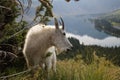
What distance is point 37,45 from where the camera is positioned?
8.38 metres

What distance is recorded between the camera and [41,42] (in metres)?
8.50

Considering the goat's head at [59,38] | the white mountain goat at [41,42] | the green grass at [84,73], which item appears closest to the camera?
the green grass at [84,73]

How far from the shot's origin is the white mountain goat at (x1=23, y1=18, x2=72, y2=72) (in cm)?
832

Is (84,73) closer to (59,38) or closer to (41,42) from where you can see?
(41,42)

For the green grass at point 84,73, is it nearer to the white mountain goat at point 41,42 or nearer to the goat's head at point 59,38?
the white mountain goat at point 41,42

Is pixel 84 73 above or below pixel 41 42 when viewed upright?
below

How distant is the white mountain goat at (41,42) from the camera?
8.32m

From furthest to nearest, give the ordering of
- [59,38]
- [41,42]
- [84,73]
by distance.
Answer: [59,38], [41,42], [84,73]

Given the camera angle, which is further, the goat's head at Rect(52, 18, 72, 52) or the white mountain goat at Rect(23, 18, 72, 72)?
the goat's head at Rect(52, 18, 72, 52)

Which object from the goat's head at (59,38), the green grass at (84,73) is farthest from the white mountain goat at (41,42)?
the green grass at (84,73)

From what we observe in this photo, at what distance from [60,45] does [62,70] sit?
2173 millimetres

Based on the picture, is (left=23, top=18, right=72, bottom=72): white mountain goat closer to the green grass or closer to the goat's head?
the goat's head

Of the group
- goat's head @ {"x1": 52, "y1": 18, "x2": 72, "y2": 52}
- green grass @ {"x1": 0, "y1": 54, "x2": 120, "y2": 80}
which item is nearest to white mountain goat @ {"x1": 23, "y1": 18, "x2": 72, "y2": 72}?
goat's head @ {"x1": 52, "y1": 18, "x2": 72, "y2": 52}

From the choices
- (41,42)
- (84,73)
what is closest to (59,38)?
(41,42)
